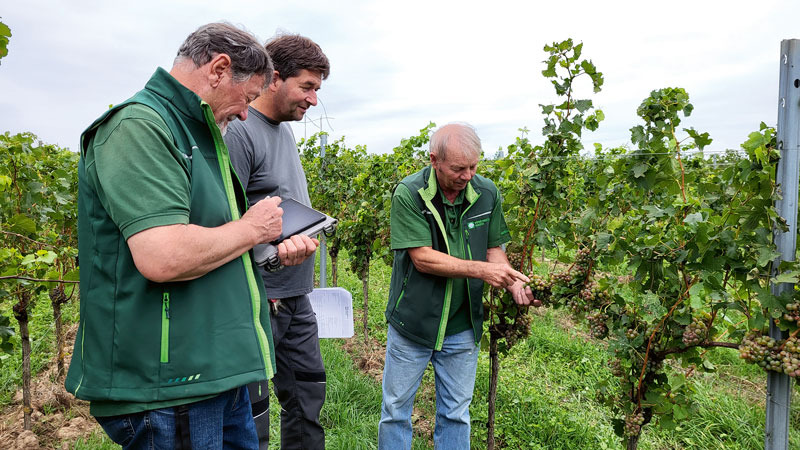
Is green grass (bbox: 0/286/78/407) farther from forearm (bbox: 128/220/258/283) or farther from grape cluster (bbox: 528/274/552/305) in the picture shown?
grape cluster (bbox: 528/274/552/305)

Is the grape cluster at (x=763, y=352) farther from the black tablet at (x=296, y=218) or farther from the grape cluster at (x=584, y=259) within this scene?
the black tablet at (x=296, y=218)

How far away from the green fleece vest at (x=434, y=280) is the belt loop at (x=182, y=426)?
132cm

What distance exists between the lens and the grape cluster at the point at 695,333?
75.0 inches

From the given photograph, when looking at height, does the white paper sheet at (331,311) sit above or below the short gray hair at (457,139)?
below

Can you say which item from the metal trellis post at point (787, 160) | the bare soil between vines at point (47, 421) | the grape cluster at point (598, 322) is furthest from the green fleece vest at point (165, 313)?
the bare soil between vines at point (47, 421)

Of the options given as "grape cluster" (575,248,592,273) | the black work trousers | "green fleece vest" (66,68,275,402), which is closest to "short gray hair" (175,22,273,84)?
"green fleece vest" (66,68,275,402)

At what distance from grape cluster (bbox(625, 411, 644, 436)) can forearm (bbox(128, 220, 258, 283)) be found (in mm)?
1739

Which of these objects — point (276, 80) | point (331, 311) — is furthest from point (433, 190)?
point (331, 311)

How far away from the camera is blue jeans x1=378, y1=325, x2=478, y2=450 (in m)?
2.60

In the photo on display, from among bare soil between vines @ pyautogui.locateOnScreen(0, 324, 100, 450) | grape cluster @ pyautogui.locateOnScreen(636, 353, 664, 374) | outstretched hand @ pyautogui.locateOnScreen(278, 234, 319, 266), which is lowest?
bare soil between vines @ pyautogui.locateOnScreen(0, 324, 100, 450)

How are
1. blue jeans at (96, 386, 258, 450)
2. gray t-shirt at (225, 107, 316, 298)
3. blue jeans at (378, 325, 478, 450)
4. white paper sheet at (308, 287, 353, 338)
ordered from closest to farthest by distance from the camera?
blue jeans at (96, 386, 258, 450)
gray t-shirt at (225, 107, 316, 298)
blue jeans at (378, 325, 478, 450)
white paper sheet at (308, 287, 353, 338)

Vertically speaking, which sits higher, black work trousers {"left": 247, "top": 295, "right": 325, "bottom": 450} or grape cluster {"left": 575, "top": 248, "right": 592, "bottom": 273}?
grape cluster {"left": 575, "top": 248, "right": 592, "bottom": 273}

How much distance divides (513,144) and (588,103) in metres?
1.23

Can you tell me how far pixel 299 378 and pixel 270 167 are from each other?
1.08 meters
